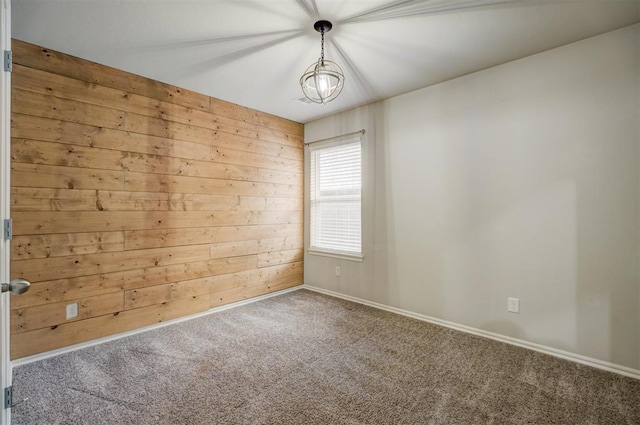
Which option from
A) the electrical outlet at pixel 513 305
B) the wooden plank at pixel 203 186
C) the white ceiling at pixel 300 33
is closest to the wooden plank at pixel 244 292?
the wooden plank at pixel 203 186

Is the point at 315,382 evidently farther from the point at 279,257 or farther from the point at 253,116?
the point at 253,116

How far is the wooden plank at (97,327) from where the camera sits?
2402 mm

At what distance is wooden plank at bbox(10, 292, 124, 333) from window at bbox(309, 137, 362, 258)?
8.00 ft

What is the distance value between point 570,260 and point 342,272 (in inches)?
93.1

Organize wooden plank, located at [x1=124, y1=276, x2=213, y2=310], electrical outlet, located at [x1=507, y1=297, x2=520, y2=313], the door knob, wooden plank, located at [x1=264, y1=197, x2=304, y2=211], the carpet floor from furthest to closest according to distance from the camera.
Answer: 1. wooden plank, located at [x1=264, y1=197, x2=304, y2=211]
2. wooden plank, located at [x1=124, y1=276, x2=213, y2=310]
3. electrical outlet, located at [x1=507, y1=297, x2=520, y2=313]
4. the carpet floor
5. the door knob

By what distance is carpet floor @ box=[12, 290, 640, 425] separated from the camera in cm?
181

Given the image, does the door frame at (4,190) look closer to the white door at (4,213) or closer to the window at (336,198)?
the white door at (4,213)

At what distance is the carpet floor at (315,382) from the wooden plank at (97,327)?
13 cm

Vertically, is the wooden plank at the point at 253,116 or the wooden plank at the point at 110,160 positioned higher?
the wooden plank at the point at 253,116

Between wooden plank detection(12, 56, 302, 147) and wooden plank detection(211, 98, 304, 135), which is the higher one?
wooden plank detection(211, 98, 304, 135)

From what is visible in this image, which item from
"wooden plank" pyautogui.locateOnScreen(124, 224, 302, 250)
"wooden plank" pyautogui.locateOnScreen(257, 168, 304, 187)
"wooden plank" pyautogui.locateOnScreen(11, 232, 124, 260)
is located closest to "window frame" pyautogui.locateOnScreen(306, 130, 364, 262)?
"wooden plank" pyautogui.locateOnScreen(257, 168, 304, 187)

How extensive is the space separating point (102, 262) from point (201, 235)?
0.94 m

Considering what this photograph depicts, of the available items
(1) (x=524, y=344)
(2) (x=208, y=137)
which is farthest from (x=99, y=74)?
(1) (x=524, y=344)

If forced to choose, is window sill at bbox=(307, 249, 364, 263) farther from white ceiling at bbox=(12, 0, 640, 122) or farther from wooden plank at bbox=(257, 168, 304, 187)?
white ceiling at bbox=(12, 0, 640, 122)
